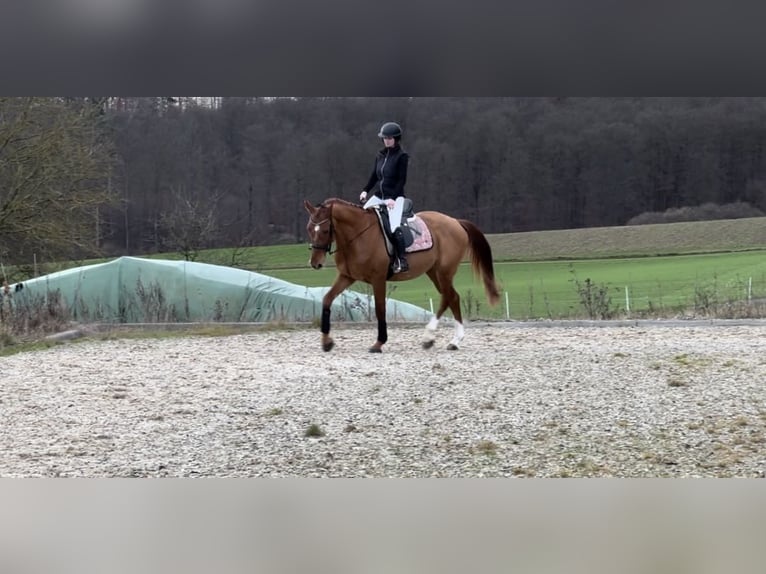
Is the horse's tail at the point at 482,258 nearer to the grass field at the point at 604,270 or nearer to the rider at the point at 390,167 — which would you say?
the grass field at the point at 604,270

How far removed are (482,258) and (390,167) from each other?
127 centimetres

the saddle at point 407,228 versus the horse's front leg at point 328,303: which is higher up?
the saddle at point 407,228

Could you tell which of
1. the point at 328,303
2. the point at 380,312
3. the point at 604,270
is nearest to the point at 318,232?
the point at 328,303

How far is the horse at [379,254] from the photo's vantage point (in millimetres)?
6082

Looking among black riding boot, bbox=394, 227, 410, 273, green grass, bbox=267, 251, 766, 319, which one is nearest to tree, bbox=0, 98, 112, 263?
green grass, bbox=267, 251, 766, 319

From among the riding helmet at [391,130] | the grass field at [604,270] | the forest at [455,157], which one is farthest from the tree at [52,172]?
the riding helmet at [391,130]

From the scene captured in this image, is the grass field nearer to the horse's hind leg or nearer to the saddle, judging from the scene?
the horse's hind leg

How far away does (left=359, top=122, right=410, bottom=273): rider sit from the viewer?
5.86m

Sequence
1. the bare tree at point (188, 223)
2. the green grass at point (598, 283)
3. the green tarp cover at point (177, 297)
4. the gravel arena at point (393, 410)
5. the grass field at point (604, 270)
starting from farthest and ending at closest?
the green tarp cover at point (177, 297), the green grass at point (598, 283), the bare tree at point (188, 223), the grass field at point (604, 270), the gravel arena at point (393, 410)

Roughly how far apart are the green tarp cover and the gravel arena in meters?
1.32

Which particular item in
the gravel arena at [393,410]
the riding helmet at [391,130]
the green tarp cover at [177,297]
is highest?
the riding helmet at [391,130]

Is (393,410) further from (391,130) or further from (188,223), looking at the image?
(188,223)

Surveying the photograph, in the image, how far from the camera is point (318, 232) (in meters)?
5.99

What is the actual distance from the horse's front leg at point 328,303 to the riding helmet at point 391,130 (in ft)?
4.14
